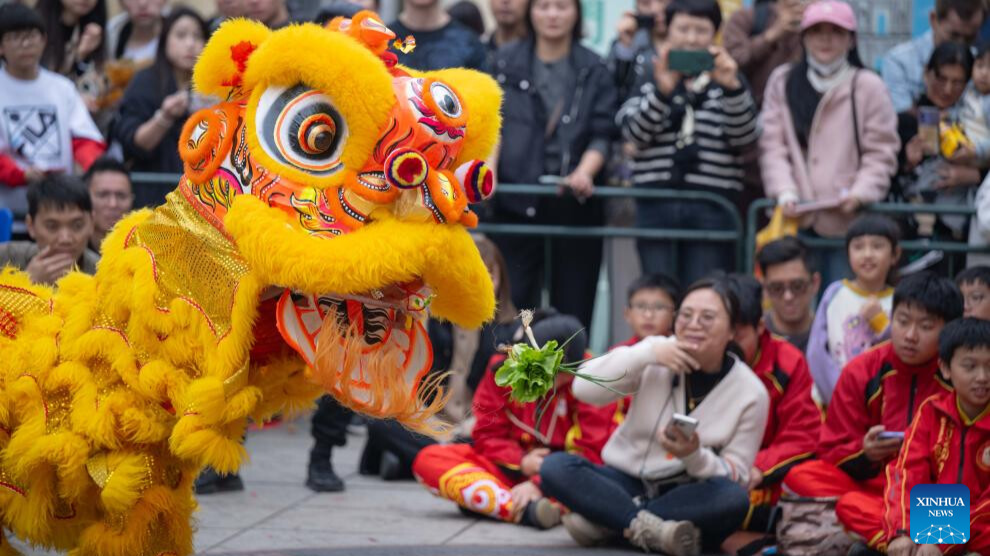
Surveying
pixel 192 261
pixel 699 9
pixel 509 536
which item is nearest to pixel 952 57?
pixel 699 9

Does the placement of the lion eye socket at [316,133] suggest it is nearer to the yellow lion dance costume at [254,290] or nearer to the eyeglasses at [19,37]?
the yellow lion dance costume at [254,290]

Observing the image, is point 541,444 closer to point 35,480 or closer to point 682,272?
point 682,272

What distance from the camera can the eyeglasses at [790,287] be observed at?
691 centimetres

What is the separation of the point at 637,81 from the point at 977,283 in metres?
2.14

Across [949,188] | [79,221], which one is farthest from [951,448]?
[79,221]

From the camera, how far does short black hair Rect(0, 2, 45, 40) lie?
7.57m

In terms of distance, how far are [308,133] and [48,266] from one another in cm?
236

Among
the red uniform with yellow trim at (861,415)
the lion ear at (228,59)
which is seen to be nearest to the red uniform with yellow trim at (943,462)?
the red uniform with yellow trim at (861,415)

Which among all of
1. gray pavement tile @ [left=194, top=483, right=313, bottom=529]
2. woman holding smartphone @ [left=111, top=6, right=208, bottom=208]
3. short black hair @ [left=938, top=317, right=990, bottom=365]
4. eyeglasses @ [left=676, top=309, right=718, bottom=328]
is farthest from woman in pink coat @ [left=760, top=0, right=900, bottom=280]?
woman holding smartphone @ [left=111, top=6, right=208, bottom=208]

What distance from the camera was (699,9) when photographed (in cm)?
752

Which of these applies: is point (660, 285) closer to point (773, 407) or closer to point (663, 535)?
point (773, 407)

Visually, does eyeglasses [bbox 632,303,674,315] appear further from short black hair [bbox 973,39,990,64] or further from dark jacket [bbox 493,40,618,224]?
short black hair [bbox 973,39,990,64]

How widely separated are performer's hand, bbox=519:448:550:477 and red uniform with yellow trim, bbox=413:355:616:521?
0.03 meters

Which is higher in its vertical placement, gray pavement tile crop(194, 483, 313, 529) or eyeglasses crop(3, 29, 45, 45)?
eyeglasses crop(3, 29, 45, 45)
